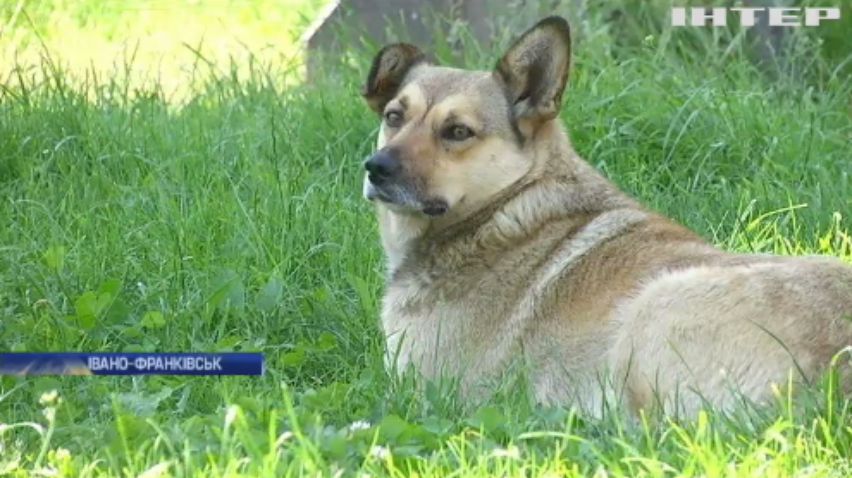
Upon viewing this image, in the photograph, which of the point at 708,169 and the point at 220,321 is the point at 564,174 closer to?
the point at 220,321

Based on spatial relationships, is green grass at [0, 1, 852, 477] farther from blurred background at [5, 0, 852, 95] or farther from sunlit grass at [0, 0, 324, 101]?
sunlit grass at [0, 0, 324, 101]

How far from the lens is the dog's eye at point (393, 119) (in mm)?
5238

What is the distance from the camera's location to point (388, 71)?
5.55m

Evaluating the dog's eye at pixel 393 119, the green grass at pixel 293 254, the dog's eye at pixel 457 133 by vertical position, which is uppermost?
the dog's eye at pixel 393 119

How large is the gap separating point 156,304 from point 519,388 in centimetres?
160

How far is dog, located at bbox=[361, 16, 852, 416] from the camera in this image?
4.45 m

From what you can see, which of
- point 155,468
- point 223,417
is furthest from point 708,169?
point 155,468

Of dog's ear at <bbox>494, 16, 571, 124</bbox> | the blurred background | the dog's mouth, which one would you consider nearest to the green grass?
the blurred background

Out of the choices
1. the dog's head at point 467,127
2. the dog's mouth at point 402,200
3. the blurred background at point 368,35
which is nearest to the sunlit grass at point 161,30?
the blurred background at point 368,35

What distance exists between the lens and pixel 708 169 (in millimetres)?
7074

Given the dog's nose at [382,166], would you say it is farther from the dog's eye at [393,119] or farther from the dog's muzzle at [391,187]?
the dog's eye at [393,119]

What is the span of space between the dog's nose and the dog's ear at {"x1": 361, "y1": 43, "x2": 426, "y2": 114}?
0.58 metres

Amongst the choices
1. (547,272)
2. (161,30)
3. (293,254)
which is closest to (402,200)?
(547,272)

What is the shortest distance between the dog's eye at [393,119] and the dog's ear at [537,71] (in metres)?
0.35
